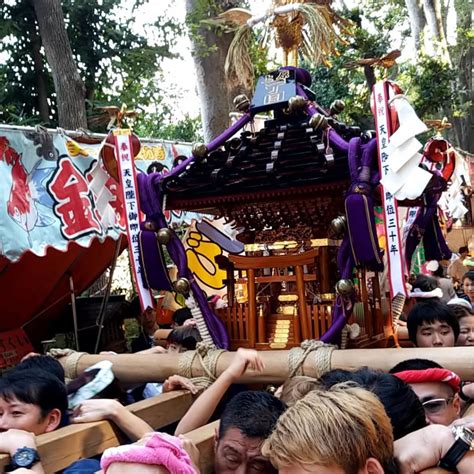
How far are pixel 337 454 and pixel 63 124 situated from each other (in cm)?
746

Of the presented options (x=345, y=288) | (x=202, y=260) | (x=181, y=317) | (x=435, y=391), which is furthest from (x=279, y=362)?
(x=202, y=260)

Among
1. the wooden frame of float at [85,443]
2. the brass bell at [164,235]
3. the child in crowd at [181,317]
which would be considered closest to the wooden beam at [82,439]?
the wooden frame of float at [85,443]

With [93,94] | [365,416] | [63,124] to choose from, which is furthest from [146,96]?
[365,416]

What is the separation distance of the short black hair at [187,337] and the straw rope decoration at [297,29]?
6.62 feet

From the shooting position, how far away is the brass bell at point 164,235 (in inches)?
137

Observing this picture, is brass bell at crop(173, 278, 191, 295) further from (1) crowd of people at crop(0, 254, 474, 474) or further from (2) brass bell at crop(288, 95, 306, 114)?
(2) brass bell at crop(288, 95, 306, 114)

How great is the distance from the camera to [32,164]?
483 cm

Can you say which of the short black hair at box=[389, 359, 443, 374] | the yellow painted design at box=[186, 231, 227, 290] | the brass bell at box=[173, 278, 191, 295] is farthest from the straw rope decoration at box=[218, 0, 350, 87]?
the short black hair at box=[389, 359, 443, 374]

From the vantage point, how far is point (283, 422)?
134cm

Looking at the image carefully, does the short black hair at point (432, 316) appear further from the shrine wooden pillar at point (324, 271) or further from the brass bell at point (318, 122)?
the brass bell at point (318, 122)

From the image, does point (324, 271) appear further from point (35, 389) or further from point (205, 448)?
point (35, 389)

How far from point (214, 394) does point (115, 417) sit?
0.44 meters

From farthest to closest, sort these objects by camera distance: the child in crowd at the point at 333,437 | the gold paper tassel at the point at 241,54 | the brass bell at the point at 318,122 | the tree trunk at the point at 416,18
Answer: the tree trunk at the point at 416,18 → the gold paper tassel at the point at 241,54 → the brass bell at the point at 318,122 → the child in crowd at the point at 333,437

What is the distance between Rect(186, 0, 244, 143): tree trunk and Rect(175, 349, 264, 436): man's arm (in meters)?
5.91
